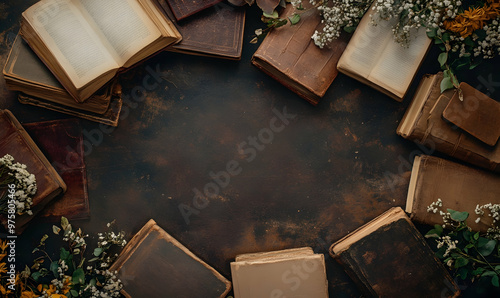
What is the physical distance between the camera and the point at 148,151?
2.77 metres

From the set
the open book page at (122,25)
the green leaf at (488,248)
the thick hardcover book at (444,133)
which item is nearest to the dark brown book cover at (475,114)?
the thick hardcover book at (444,133)

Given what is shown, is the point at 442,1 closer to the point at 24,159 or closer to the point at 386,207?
the point at 386,207

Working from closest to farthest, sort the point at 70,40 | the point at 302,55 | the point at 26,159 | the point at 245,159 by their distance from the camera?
the point at 70,40 → the point at 26,159 → the point at 302,55 → the point at 245,159

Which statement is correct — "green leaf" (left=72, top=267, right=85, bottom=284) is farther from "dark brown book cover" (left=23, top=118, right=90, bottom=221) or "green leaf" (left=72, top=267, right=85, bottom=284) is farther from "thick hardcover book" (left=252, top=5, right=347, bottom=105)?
"thick hardcover book" (left=252, top=5, right=347, bottom=105)

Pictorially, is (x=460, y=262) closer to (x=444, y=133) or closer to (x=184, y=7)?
(x=444, y=133)

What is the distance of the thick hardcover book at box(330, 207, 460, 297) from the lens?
2.56 metres

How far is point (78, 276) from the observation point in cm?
245

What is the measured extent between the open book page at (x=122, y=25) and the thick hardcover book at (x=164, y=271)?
51.1 inches

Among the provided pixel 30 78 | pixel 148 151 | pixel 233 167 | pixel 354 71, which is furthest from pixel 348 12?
Answer: pixel 30 78

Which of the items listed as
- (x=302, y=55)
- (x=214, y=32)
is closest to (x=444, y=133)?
(x=302, y=55)

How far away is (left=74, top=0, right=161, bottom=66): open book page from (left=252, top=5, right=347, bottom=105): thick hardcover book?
2.61 ft

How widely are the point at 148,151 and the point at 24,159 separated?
0.85 metres

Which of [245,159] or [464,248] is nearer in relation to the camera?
[464,248]

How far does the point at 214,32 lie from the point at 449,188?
6.89ft
